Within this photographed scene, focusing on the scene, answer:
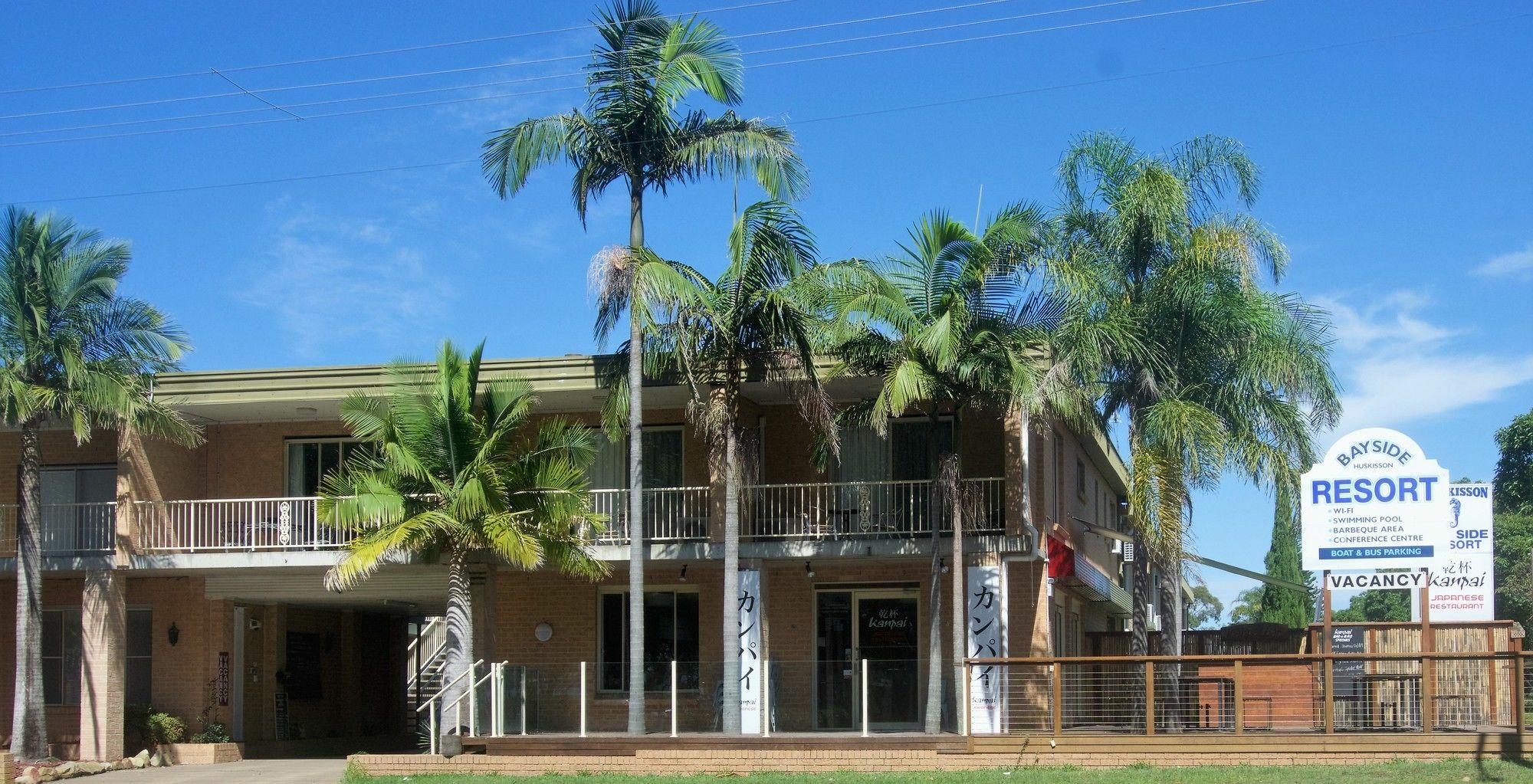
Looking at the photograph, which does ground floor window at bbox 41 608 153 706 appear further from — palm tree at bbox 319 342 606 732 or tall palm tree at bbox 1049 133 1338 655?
tall palm tree at bbox 1049 133 1338 655

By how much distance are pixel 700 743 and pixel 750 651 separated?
210 cm

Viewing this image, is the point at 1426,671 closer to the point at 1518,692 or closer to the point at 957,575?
the point at 1518,692

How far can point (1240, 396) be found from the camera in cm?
2270

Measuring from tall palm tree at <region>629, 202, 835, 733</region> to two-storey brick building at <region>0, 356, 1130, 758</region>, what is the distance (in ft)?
4.09

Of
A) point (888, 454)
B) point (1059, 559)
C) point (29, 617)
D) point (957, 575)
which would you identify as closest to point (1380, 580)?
point (957, 575)

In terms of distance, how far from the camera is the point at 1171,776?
17.0 metres

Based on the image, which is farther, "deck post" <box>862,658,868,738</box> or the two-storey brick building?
the two-storey brick building

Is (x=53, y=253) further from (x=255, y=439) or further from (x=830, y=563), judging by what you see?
(x=830, y=563)

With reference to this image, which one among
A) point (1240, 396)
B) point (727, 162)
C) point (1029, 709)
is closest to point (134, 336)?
point (727, 162)

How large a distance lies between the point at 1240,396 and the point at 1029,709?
20.5 feet

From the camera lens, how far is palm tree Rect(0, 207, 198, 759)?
22.4m

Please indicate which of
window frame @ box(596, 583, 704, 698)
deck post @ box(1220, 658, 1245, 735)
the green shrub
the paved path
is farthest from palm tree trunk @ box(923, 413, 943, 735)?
the green shrub

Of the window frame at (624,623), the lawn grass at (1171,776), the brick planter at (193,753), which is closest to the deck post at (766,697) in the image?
the window frame at (624,623)

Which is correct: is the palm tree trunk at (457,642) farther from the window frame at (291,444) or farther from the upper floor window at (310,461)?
the upper floor window at (310,461)
